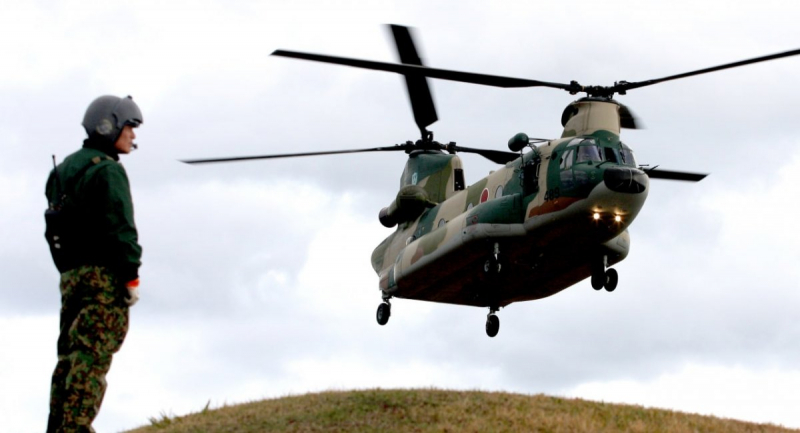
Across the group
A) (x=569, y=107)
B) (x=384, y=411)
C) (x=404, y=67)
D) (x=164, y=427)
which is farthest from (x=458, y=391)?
(x=569, y=107)

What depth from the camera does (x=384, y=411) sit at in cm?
1491

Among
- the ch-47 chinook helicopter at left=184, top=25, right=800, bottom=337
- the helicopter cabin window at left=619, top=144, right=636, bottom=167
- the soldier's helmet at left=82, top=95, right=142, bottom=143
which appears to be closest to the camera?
the soldier's helmet at left=82, top=95, right=142, bottom=143

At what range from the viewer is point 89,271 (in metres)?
8.89

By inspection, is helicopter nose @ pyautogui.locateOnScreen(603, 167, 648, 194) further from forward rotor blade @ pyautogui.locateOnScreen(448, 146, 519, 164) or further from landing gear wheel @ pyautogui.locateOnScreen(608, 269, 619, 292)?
forward rotor blade @ pyautogui.locateOnScreen(448, 146, 519, 164)

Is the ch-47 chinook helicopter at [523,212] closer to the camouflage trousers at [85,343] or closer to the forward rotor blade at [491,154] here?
the forward rotor blade at [491,154]

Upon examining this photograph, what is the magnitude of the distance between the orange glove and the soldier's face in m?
1.40

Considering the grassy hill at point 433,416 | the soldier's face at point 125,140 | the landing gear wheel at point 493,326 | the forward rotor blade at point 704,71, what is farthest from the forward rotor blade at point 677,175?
the soldier's face at point 125,140

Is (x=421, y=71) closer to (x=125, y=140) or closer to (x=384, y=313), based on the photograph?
(x=384, y=313)

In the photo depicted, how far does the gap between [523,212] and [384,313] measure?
629cm

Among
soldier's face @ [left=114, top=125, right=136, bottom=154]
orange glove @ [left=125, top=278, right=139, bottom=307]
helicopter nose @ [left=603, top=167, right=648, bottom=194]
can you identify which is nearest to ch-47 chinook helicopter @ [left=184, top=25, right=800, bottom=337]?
helicopter nose @ [left=603, top=167, right=648, bottom=194]

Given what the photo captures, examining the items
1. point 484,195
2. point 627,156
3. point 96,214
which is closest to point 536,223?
point 627,156

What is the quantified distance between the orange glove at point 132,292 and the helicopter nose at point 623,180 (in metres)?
12.4

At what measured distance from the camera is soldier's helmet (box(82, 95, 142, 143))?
30.7 ft

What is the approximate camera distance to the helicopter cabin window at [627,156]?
20297 mm
